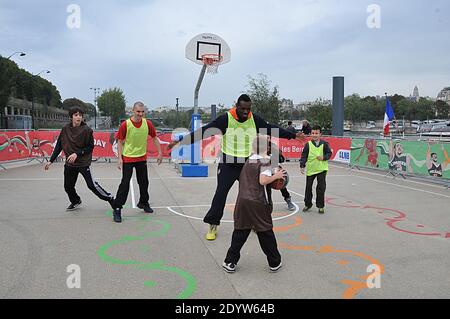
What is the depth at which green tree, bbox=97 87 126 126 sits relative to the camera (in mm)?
75062

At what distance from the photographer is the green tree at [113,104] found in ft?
246

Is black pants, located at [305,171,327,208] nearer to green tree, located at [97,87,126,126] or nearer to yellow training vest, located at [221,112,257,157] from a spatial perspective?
yellow training vest, located at [221,112,257,157]

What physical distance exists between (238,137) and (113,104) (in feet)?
243

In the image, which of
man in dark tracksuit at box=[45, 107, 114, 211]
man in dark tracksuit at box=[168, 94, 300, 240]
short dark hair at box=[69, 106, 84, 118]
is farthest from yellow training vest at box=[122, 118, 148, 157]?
man in dark tracksuit at box=[168, 94, 300, 240]

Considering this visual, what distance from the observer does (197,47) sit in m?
12.5

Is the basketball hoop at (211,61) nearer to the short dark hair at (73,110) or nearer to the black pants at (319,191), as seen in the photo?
the short dark hair at (73,110)

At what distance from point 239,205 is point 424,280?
2029mm

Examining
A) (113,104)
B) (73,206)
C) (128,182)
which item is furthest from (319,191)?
(113,104)

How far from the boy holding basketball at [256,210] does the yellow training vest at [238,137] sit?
3.28 feet

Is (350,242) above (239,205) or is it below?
below

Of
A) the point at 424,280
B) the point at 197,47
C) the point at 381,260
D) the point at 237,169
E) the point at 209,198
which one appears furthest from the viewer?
the point at 197,47

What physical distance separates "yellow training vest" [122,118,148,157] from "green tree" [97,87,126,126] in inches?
2793
